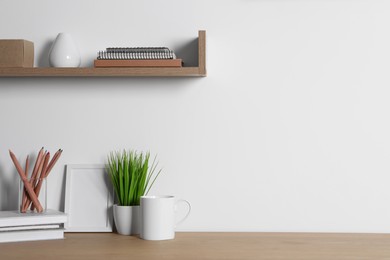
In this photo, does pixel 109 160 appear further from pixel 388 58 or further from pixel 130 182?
pixel 388 58

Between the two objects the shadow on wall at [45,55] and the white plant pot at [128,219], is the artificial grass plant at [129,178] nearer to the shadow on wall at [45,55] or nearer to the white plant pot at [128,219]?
the white plant pot at [128,219]

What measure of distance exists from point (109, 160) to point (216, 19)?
0.58 meters

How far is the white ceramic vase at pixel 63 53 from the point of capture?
1634 millimetres

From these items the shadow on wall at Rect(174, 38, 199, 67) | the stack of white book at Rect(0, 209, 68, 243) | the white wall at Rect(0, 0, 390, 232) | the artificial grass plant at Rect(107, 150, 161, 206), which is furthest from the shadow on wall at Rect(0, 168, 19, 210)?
the shadow on wall at Rect(174, 38, 199, 67)

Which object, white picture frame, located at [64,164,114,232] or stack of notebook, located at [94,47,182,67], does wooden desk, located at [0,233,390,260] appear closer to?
white picture frame, located at [64,164,114,232]

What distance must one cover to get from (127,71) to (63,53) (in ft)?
0.74

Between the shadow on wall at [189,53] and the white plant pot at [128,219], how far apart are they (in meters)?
0.50

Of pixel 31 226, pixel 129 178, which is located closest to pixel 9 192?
pixel 31 226

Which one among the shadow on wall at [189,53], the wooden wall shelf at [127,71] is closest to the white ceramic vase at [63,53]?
the wooden wall shelf at [127,71]

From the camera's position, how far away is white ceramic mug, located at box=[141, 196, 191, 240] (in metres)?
1.50

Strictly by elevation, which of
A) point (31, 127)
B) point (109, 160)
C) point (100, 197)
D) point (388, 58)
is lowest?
point (100, 197)

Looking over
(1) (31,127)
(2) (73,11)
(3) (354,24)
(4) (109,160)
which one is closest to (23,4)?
(2) (73,11)

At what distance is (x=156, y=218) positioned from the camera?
4.92 ft

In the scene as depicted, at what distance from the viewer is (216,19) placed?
67.3 inches
